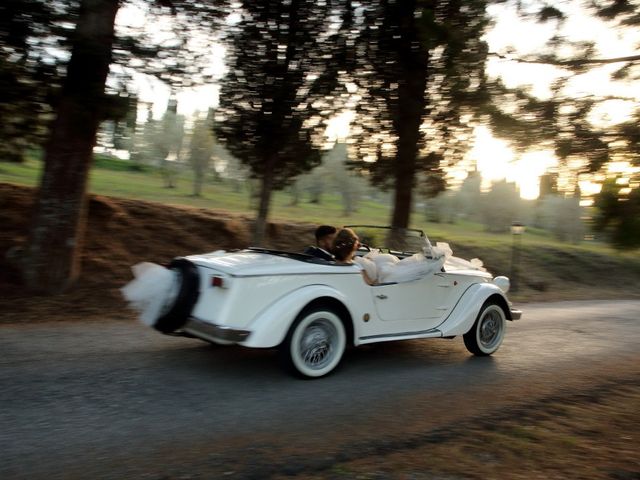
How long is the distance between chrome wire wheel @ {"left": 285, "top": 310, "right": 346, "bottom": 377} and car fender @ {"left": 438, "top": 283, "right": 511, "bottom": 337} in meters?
1.56

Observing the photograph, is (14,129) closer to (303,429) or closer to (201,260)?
(201,260)

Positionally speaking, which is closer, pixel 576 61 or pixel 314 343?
pixel 314 343

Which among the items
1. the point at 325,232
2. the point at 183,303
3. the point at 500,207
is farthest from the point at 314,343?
the point at 500,207

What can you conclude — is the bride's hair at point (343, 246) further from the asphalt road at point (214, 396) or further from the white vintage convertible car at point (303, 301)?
the asphalt road at point (214, 396)

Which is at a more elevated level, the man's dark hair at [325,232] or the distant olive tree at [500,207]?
the distant olive tree at [500,207]

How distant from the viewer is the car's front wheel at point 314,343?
5.24 metres

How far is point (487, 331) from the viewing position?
284 inches

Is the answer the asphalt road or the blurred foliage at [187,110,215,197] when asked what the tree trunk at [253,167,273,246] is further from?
the blurred foliage at [187,110,215,197]

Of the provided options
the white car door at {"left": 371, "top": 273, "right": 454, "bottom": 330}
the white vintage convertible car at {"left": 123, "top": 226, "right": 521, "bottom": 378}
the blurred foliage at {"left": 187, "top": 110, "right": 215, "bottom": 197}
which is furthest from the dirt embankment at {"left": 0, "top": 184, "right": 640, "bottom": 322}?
the blurred foliage at {"left": 187, "top": 110, "right": 215, "bottom": 197}

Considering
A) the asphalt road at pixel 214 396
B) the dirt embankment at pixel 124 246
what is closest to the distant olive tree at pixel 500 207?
the dirt embankment at pixel 124 246

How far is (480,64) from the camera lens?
292 inches

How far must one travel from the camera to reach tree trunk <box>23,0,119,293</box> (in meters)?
8.38

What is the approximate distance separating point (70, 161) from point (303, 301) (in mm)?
5654

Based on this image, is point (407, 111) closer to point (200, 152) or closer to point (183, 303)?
point (183, 303)
